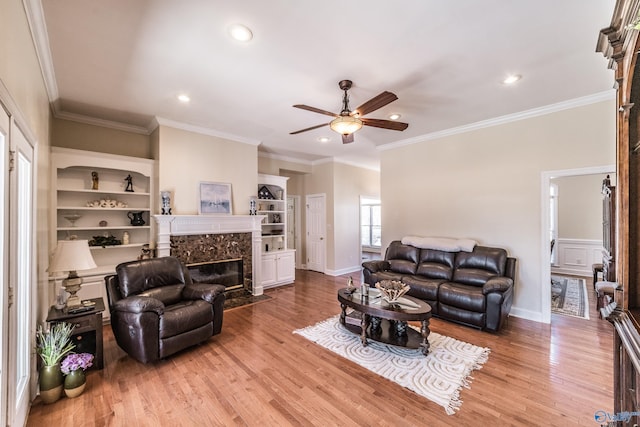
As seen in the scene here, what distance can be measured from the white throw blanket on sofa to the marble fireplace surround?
9.32ft

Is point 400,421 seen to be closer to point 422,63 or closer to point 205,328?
point 205,328

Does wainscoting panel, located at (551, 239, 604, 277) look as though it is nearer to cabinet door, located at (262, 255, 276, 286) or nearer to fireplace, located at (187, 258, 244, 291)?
cabinet door, located at (262, 255, 276, 286)

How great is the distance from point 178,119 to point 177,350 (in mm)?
3274

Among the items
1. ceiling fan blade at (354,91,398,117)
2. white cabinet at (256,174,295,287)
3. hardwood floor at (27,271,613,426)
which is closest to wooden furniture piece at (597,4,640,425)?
hardwood floor at (27,271,613,426)

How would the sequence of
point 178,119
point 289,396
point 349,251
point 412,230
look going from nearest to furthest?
point 289,396
point 178,119
point 412,230
point 349,251

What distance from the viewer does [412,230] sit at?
5.16m

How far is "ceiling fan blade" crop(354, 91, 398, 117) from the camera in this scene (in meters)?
2.46

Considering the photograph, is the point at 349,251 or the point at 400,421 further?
the point at 349,251

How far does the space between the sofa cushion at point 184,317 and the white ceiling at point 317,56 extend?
2.53m

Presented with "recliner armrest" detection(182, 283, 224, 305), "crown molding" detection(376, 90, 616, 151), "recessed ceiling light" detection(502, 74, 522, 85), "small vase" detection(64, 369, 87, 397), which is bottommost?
"small vase" detection(64, 369, 87, 397)

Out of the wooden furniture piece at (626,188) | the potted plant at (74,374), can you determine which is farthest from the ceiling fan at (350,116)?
the potted plant at (74,374)

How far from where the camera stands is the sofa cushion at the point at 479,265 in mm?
3783

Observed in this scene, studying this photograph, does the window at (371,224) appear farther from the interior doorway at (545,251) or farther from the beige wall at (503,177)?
the interior doorway at (545,251)

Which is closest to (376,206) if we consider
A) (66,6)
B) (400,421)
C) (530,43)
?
(530,43)
